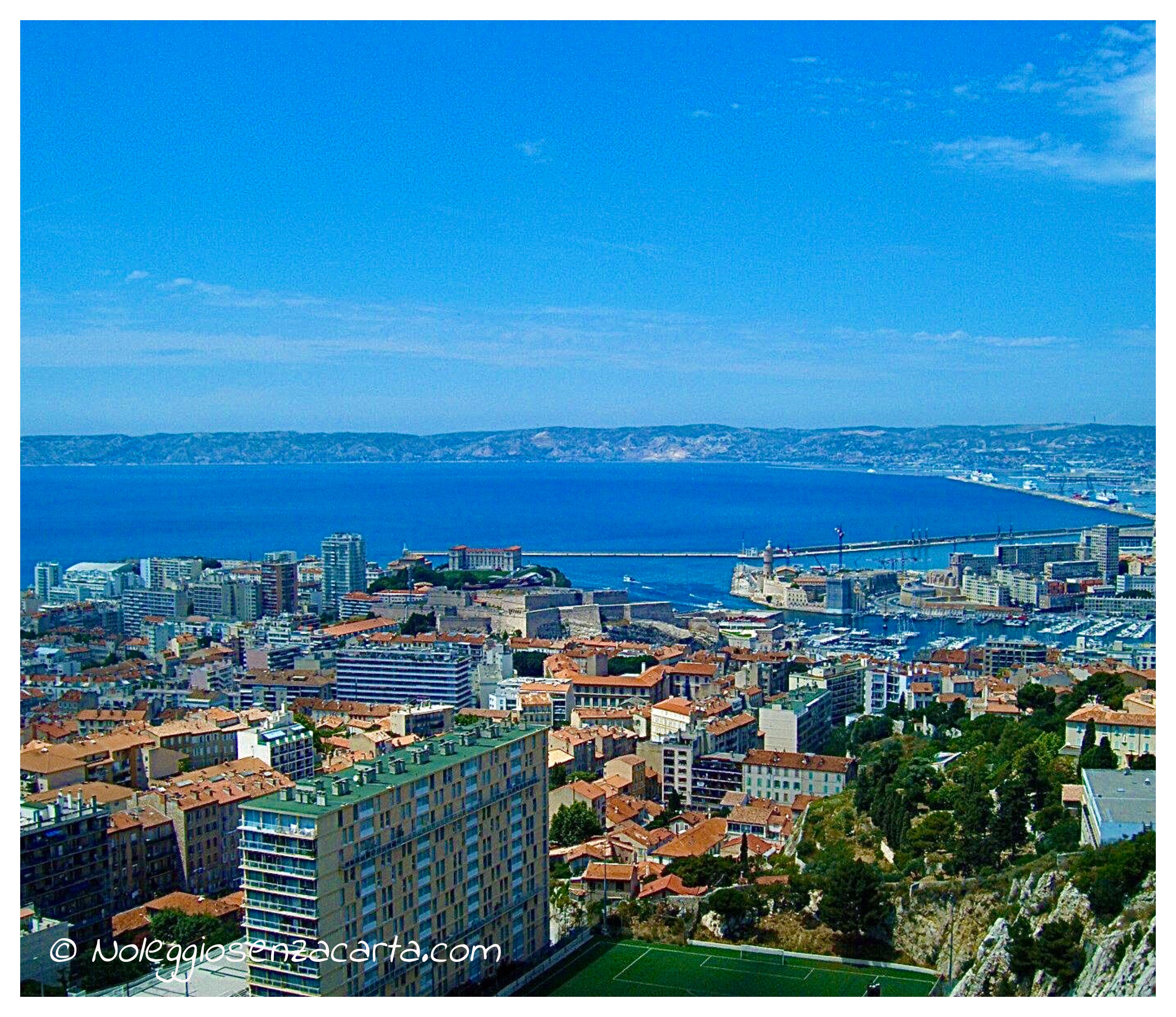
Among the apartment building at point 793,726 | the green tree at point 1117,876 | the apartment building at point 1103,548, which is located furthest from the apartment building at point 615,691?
the apartment building at point 1103,548

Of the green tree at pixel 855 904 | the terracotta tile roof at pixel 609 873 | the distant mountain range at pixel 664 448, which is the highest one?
the distant mountain range at pixel 664 448

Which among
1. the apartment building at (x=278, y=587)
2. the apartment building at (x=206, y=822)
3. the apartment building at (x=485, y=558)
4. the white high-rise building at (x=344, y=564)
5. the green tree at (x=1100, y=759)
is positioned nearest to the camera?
the green tree at (x=1100, y=759)

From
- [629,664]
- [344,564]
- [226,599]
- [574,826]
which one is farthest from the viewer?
[344,564]

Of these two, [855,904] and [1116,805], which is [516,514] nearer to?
[855,904]

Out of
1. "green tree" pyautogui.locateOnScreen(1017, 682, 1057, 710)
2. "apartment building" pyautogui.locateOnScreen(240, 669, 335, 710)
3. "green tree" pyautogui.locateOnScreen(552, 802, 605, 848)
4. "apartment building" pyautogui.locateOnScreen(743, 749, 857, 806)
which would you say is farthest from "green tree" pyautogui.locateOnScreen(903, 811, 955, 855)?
"apartment building" pyautogui.locateOnScreen(240, 669, 335, 710)

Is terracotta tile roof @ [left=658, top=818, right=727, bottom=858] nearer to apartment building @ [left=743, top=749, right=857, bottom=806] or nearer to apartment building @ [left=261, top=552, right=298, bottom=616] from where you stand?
apartment building @ [left=743, top=749, right=857, bottom=806]

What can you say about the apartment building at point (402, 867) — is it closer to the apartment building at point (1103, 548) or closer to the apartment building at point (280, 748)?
A: the apartment building at point (280, 748)

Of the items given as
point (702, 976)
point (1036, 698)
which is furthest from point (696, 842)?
point (1036, 698)
